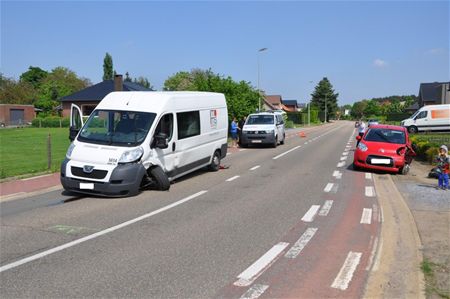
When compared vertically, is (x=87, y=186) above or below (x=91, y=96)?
below

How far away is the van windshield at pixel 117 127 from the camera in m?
10.4

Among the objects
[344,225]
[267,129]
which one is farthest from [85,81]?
[344,225]

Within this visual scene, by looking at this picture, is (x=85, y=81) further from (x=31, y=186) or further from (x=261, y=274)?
(x=261, y=274)

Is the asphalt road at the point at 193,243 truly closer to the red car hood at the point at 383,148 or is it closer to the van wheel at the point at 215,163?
the van wheel at the point at 215,163

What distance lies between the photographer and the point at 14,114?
260 feet

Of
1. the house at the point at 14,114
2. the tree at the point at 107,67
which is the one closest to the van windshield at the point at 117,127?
the house at the point at 14,114

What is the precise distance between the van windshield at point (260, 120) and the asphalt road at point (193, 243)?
1484cm

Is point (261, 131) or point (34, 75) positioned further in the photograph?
point (34, 75)

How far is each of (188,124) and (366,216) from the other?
18.8ft

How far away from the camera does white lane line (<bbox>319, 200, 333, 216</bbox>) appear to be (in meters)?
8.57

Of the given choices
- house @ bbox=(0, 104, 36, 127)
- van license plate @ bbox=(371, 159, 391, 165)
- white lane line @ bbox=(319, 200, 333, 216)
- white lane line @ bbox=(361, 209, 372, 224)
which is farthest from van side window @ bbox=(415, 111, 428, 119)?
house @ bbox=(0, 104, 36, 127)

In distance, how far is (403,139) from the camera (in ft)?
50.3

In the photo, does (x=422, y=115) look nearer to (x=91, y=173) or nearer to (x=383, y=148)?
(x=383, y=148)

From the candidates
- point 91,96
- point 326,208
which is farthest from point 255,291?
point 91,96
